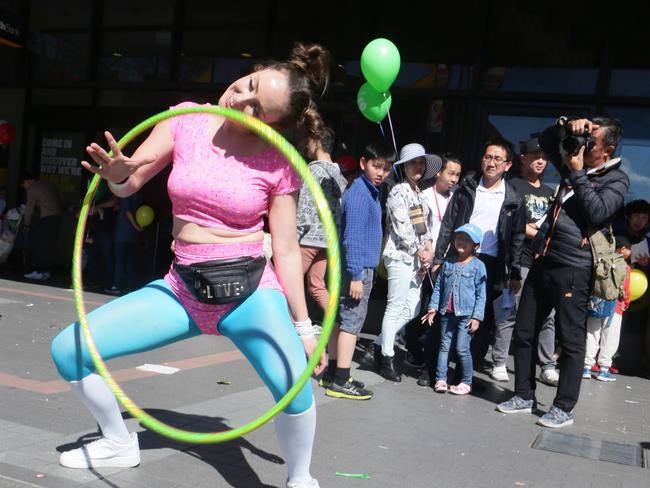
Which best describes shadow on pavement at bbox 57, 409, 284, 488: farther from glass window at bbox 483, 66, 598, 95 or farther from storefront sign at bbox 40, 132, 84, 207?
storefront sign at bbox 40, 132, 84, 207

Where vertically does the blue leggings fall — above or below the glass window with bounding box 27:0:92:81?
below

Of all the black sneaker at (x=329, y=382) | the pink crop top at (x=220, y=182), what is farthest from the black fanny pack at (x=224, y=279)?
the black sneaker at (x=329, y=382)

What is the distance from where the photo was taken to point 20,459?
3.78 m

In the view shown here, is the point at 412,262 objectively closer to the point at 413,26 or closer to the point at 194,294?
the point at 194,294

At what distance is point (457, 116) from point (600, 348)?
3636mm

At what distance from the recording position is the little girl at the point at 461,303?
643 centimetres

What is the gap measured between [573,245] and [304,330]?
2738 mm

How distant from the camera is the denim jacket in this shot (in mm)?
6418

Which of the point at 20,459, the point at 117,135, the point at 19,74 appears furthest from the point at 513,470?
the point at 19,74

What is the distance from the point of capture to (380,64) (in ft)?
21.4

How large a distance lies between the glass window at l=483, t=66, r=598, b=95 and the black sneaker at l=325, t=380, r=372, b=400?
5.31 m

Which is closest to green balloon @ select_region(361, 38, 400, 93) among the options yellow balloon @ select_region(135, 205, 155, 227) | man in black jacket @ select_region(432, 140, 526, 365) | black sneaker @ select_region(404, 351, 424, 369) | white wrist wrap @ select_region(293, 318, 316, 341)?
man in black jacket @ select_region(432, 140, 526, 365)

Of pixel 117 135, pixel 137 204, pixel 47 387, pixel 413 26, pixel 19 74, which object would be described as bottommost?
pixel 47 387

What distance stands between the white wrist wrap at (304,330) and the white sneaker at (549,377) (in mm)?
4357
